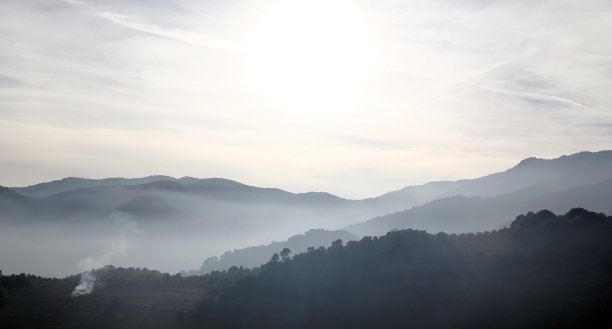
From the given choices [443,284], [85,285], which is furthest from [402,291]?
[85,285]

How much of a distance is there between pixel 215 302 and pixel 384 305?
23.0 meters

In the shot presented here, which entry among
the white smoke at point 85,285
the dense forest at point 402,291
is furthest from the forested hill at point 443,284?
the white smoke at point 85,285

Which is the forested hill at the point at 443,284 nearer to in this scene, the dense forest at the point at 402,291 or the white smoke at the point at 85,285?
the dense forest at the point at 402,291

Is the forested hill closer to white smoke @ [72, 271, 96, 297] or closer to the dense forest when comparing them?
the dense forest

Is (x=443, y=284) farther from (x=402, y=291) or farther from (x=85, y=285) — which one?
(x=85, y=285)

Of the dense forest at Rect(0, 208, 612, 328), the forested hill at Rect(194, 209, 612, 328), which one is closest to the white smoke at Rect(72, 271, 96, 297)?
the dense forest at Rect(0, 208, 612, 328)

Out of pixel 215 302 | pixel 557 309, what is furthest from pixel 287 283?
pixel 557 309

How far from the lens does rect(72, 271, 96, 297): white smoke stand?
6969 cm

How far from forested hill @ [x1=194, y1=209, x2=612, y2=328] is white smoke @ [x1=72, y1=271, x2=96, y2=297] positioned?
22538 mm

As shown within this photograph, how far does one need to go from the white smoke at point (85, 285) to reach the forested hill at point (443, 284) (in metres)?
22.5

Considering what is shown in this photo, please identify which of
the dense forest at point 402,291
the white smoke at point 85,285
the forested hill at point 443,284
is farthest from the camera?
the white smoke at point 85,285

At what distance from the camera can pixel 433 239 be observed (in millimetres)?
68000

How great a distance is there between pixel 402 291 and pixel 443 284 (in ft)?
17.9

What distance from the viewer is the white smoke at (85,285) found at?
6969cm
